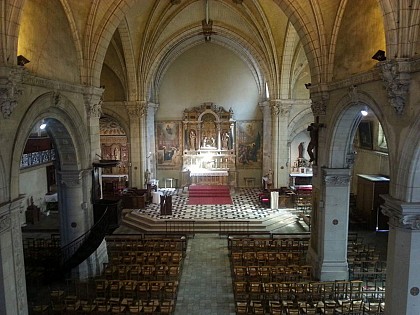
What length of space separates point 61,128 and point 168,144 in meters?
18.2

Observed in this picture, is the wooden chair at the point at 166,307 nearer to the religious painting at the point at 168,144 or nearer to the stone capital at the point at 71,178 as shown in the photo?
the stone capital at the point at 71,178

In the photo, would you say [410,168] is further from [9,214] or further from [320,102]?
[9,214]

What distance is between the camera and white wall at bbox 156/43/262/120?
29.6 metres

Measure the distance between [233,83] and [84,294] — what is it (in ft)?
71.9

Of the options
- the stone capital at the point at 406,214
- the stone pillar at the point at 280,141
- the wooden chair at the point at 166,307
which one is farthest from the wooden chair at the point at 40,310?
the stone pillar at the point at 280,141

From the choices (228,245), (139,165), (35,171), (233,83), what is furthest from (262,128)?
(35,171)

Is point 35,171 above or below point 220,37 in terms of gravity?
below

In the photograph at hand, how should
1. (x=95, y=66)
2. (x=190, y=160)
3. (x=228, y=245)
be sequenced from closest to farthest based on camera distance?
(x=95, y=66) → (x=228, y=245) → (x=190, y=160)

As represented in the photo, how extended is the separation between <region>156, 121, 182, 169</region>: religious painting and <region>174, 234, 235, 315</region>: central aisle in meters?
12.9

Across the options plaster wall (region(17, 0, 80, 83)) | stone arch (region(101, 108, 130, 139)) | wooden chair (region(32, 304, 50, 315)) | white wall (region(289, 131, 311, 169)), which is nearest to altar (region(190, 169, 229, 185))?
white wall (region(289, 131, 311, 169))

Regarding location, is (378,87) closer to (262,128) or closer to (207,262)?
(207,262)

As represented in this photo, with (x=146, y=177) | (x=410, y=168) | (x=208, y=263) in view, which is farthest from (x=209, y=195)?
(x=410, y=168)

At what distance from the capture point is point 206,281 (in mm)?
13383

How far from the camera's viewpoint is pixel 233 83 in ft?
97.3
